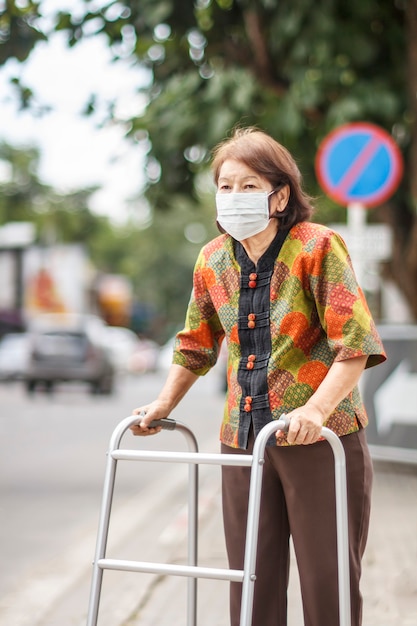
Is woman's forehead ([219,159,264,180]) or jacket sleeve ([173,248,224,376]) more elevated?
woman's forehead ([219,159,264,180])

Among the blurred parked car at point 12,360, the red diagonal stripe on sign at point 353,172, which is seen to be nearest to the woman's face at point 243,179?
Answer: the red diagonal stripe on sign at point 353,172

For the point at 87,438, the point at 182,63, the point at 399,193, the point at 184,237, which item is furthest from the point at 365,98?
the point at 184,237

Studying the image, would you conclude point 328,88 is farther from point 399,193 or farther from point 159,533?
→ point 159,533

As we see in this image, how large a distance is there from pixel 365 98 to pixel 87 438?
266 inches

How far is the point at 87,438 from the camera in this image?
1532 centimetres

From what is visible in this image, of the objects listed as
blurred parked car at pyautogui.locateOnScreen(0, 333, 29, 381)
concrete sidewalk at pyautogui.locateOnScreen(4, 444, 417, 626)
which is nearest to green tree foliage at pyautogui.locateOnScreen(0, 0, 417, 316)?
concrete sidewalk at pyautogui.locateOnScreen(4, 444, 417, 626)

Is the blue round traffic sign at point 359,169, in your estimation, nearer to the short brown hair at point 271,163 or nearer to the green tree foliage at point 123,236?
the short brown hair at point 271,163

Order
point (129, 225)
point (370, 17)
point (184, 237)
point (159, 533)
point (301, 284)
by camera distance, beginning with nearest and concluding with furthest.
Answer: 1. point (301, 284)
2. point (159, 533)
3. point (370, 17)
4. point (184, 237)
5. point (129, 225)

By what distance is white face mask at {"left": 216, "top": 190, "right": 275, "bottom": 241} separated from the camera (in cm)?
335

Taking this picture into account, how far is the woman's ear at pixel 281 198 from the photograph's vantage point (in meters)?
3.42

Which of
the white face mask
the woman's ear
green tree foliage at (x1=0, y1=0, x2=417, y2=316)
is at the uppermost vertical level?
green tree foliage at (x1=0, y1=0, x2=417, y2=316)

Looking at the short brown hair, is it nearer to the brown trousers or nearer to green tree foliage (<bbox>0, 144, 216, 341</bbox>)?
the brown trousers

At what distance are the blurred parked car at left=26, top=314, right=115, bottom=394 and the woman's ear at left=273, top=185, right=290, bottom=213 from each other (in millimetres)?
23657

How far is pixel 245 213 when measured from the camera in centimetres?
335
